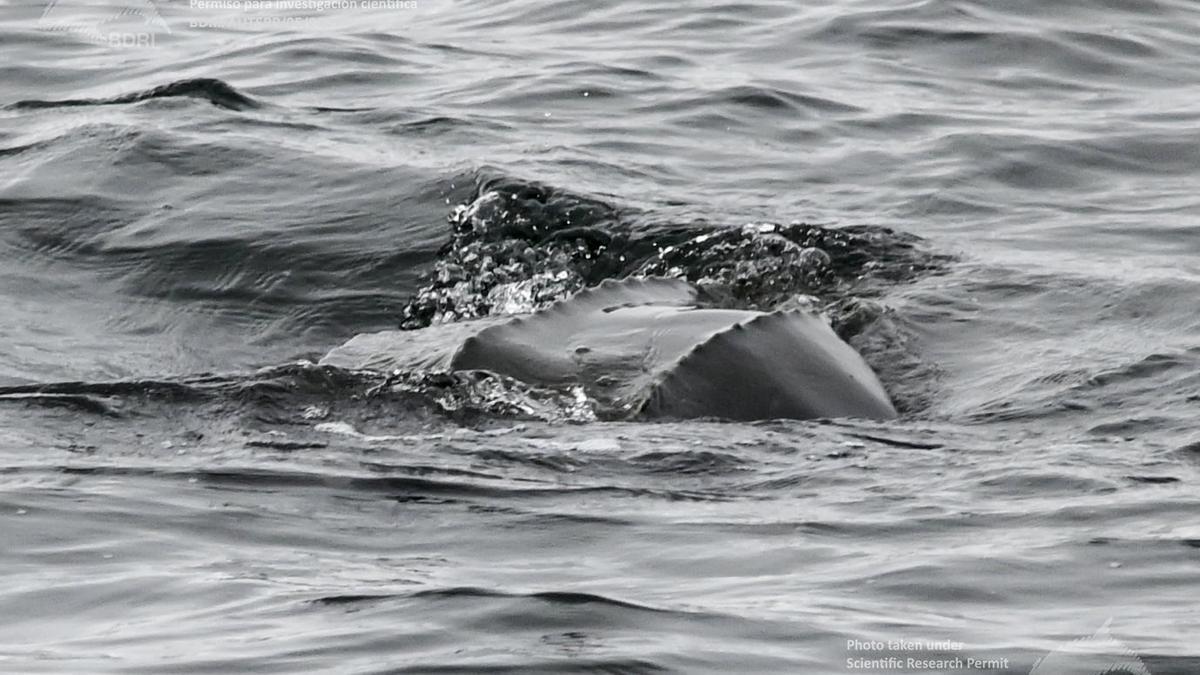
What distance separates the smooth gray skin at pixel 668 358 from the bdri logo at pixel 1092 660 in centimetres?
227

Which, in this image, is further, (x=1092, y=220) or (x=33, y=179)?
(x=33, y=179)

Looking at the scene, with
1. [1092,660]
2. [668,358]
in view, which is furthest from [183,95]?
[1092,660]

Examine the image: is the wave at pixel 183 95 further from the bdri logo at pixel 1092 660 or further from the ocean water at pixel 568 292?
the bdri logo at pixel 1092 660

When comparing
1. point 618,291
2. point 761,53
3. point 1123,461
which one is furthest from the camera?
point 761,53

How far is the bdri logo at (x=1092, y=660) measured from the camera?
4578mm

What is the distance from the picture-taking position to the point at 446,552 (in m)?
5.52

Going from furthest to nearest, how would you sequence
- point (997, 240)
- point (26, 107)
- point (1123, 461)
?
point (26, 107)
point (997, 240)
point (1123, 461)

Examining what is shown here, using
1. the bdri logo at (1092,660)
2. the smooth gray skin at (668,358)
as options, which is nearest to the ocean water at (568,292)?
the bdri logo at (1092,660)

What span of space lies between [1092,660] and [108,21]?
42.1 feet

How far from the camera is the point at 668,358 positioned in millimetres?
7078

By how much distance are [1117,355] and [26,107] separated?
24.5ft

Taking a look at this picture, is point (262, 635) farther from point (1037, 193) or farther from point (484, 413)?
point (1037, 193)

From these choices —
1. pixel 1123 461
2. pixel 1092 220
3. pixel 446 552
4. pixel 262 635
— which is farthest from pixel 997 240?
pixel 262 635

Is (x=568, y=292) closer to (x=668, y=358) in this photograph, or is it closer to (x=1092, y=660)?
(x=668, y=358)
